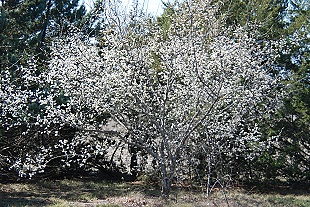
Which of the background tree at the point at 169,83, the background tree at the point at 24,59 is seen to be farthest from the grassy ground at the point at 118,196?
the background tree at the point at 24,59

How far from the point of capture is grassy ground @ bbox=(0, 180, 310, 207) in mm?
6512

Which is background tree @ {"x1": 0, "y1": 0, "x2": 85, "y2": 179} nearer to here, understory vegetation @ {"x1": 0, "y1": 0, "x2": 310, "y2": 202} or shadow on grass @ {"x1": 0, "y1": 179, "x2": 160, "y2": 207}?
understory vegetation @ {"x1": 0, "y1": 0, "x2": 310, "y2": 202}

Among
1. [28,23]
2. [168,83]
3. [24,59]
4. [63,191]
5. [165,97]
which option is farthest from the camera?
[63,191]

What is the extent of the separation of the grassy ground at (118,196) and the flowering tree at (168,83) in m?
0.67

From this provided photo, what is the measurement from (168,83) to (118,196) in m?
2.72

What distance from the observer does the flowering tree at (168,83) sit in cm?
648

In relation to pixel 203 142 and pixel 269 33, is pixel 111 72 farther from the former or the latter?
pixel 269 33

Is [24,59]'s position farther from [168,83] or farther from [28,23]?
[168,83]

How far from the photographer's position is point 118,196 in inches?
305

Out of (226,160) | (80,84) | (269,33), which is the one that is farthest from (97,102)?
(269,33)

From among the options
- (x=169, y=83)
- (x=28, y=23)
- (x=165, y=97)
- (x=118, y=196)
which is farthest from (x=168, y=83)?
(x=28, y=23)

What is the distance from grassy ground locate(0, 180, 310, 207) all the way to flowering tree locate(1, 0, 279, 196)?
668 mm

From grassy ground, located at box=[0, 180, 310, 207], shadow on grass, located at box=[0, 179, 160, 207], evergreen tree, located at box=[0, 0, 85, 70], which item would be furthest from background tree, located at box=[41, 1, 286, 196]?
shadow on grass, located at box=[0, 179, 160, 207]

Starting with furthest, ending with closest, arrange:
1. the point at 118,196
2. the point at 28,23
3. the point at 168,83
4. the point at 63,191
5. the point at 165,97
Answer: the point at 63,191 < the point at 28,23 < the point at 118,196 < the point at 168,83 < the point at 165,97
